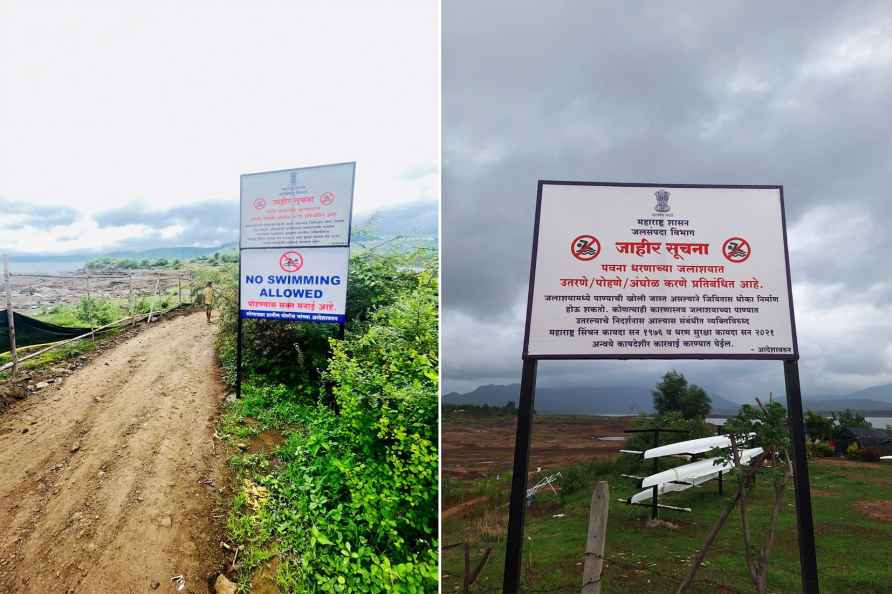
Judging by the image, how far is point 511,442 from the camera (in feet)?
9.56

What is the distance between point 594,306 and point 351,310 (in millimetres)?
1498

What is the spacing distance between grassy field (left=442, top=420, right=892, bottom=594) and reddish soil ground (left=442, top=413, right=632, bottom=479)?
6 cm

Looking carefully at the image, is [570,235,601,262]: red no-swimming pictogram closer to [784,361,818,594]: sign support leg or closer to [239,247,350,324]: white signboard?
[784,361,818,594]: sign support leg

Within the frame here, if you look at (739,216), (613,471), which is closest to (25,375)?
(613,471)

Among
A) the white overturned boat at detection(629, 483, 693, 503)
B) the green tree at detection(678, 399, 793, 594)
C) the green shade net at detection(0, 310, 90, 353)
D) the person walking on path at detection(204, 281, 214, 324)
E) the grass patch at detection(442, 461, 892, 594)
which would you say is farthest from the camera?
the person walking on path at detection(204, 281, 214, 324)

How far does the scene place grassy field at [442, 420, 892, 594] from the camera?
2.58 metres

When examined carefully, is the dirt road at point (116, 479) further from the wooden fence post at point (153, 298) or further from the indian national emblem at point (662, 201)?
the indian national emblem at point (662, 201)

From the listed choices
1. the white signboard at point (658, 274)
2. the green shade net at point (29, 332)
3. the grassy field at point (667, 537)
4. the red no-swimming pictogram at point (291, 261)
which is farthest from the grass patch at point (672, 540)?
the green shade net at point (29, 332)

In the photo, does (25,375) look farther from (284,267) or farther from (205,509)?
(284,267)

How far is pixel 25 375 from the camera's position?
107 inches

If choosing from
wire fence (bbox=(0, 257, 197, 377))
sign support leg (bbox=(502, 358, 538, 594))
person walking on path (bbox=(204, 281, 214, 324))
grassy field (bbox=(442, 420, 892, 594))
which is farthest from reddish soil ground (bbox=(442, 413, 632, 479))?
wire fence (bbox=(0, 257, 197, 377))

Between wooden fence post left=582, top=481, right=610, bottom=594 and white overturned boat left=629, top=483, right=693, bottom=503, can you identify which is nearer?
wooden fence post left=582, top=481, right=610, bottom=594

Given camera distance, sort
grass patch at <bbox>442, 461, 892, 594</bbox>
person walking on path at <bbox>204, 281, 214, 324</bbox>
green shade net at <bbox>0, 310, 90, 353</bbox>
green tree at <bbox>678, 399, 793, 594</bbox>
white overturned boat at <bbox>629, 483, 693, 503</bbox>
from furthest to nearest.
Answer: person walking on path at <bbox>204, 281, 214, 324</bbox>
white overturned boat at <bbox>629, 483, 693, 503</bbox>
green shade net at <bbox>0, 310, 90, 353</bbox>
grass patch at <bbox>442, 461, 892, 594</bbox>
green tree at <bbox>678, 399, 793, 594</bbox>

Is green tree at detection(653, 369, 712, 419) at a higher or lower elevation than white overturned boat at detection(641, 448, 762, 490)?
higher
